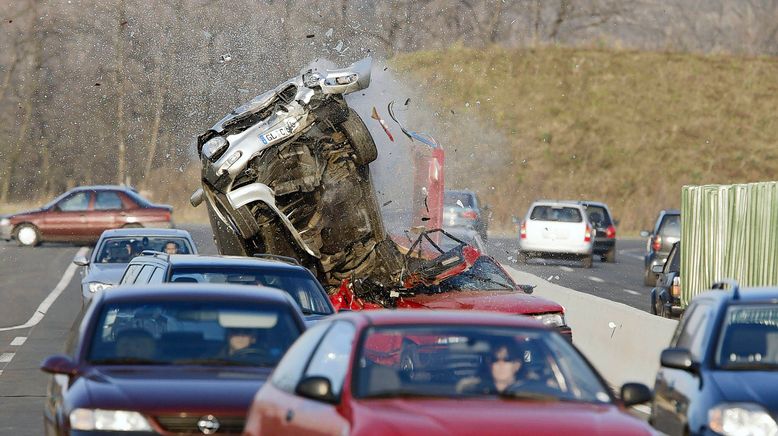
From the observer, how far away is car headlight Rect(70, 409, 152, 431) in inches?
367

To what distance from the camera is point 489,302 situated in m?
16.7

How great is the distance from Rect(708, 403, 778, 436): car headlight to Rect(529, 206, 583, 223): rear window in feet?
112

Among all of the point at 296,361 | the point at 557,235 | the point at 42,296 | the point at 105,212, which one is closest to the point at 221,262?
the point at 296,361

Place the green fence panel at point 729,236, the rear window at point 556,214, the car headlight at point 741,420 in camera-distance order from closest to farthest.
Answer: the car headlight at point 741,420 → the green fence panel at point 729,236 → the rear window at point 556,214

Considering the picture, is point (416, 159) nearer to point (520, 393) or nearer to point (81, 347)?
point (81, 347)

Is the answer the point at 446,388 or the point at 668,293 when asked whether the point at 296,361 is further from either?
the point at 668,293

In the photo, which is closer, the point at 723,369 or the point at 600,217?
the point at 723,369

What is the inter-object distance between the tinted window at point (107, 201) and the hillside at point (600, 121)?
3446cm

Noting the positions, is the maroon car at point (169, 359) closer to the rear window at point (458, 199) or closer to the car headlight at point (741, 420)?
the car headlight at point (741, 420)

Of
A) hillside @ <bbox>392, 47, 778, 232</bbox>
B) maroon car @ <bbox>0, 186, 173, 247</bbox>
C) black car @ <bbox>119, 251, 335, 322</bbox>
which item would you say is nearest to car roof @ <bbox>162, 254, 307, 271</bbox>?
black car @ <bbox>119, 251, 335, 322</bbox>

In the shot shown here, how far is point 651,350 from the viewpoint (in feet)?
50.8

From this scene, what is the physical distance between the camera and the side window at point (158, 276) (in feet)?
44.7

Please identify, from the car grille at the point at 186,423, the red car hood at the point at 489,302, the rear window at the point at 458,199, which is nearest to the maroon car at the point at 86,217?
the rear window at the point at 458,199

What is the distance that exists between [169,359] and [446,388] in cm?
288
